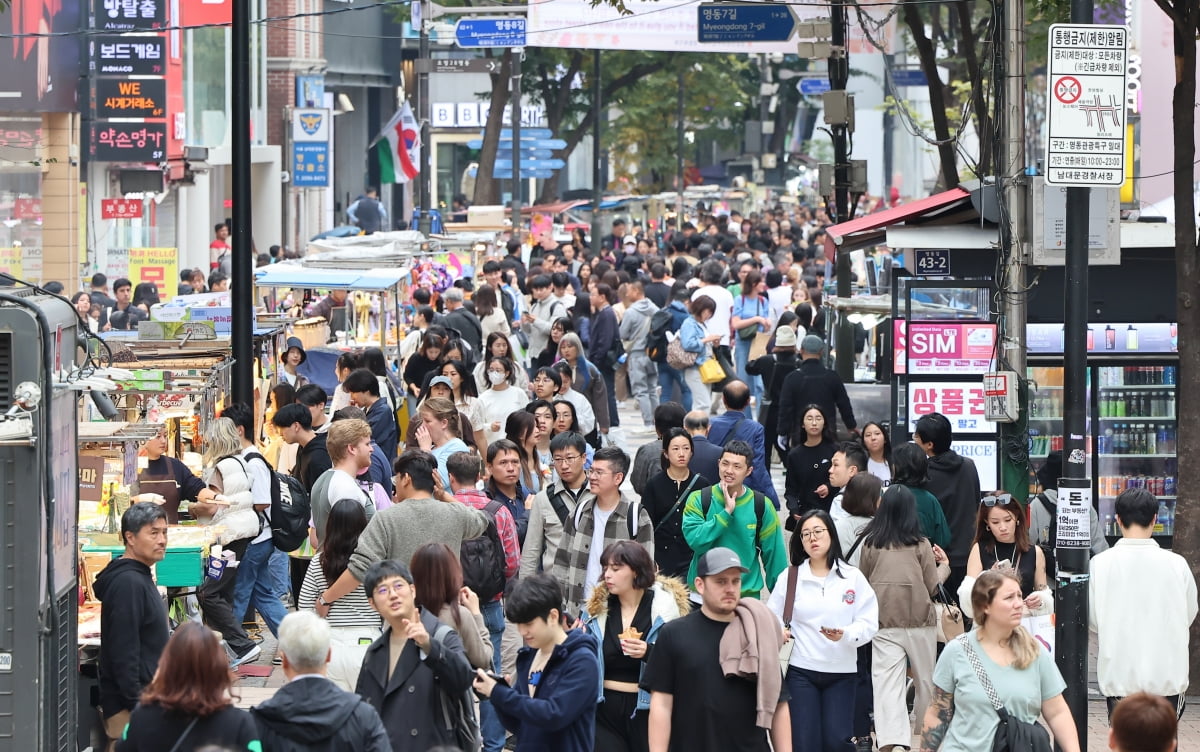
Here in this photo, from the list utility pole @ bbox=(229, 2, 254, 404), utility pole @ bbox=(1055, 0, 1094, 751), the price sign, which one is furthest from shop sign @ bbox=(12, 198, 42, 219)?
utility pole @ bbox=(1055, 0, 1094, 751)

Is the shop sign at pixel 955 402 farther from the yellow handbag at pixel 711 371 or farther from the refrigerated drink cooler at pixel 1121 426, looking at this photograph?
the yellow handbag at pixel 711 371

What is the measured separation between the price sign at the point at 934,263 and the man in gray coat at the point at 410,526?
6.52 m

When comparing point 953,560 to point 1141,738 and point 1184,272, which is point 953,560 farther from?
point 1141,738

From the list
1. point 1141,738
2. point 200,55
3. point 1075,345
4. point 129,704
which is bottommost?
point 129,704

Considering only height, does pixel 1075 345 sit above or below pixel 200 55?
below

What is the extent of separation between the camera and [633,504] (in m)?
9.51

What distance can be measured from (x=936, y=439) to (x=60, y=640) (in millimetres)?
5667

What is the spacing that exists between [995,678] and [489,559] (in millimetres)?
2836

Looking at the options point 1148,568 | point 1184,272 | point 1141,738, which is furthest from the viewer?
point 1184,272

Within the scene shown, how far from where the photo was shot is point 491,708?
8.91 meters

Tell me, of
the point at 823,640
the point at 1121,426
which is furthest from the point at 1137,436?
the point at 823,640

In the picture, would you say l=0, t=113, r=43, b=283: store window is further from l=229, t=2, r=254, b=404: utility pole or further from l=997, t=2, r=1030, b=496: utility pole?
l=997, t=2, r=1030, b=496: utility pole

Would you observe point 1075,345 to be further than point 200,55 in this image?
No

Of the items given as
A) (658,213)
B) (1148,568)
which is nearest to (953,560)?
(1148,568)
